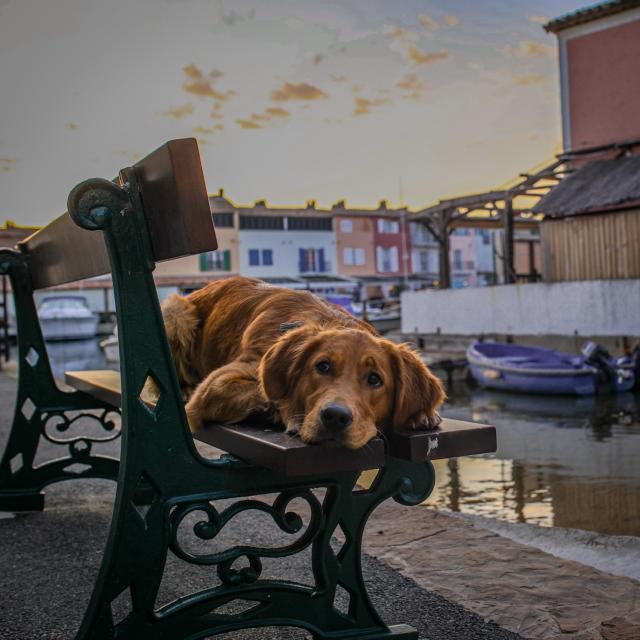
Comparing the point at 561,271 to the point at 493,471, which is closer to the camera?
the point at 493,471

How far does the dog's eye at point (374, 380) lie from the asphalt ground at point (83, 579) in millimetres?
915

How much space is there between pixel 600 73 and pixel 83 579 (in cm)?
2309

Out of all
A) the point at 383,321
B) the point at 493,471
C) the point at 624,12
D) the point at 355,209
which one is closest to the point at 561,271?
the point at 624,12

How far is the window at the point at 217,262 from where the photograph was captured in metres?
58.2

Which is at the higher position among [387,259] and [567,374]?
[387,259]

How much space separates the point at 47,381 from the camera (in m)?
4.41

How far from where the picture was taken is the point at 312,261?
5988 cm

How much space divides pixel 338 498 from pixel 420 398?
1.26 feet

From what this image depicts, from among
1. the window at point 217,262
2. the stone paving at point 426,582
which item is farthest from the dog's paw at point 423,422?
the window at point 217,262

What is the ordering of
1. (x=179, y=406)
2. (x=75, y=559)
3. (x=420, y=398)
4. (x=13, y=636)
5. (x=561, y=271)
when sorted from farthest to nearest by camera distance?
(x=561, y=271) → (x=75, y=559) → (x=13, y=636) → (x=420, y=398) → (x=179, y=406)

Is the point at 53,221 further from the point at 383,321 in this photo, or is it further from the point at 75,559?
the point at 383,321

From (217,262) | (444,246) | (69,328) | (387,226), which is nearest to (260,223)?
(217,262)

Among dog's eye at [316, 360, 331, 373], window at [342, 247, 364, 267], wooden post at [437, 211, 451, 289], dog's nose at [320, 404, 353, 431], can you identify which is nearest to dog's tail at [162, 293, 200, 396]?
dog's eye at [316, 360, 331, 373]

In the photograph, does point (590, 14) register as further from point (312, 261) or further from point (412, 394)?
point (312, 261)
